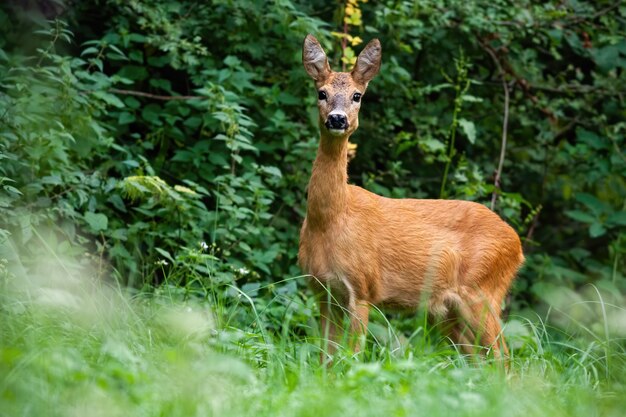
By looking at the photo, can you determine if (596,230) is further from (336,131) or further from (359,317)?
(336,131)

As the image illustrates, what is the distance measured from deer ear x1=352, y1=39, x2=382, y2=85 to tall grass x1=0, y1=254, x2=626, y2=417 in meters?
1.59

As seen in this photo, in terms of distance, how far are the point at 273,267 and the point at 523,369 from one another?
109 inches

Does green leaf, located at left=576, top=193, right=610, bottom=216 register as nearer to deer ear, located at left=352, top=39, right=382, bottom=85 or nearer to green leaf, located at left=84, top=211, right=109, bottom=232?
deer ear, located at left=352, top=39, right=382, bottom=85

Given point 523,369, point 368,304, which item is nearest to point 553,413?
point 523,369

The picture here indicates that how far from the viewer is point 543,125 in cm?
820

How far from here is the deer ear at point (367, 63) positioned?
5.68 meters

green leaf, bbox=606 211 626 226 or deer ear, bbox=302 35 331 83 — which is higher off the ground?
deer ear, bbox=302 35 331 83

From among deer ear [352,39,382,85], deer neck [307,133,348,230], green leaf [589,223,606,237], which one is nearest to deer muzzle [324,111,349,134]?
deer neck [307,133,348,230]

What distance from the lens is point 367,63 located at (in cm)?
→ 570

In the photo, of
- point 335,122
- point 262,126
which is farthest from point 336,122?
point 262,126

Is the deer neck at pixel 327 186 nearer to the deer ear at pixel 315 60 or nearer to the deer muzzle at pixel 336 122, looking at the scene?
the deer muzzle at pixel 336 122

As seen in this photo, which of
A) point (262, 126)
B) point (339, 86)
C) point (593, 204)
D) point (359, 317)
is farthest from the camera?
point (593, 204)

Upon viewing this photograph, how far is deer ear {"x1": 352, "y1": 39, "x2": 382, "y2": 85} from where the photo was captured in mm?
5680

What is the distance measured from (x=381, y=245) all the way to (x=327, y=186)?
56 centimetres
